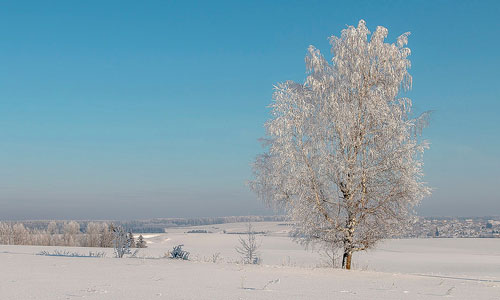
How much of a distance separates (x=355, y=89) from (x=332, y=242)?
6.12m

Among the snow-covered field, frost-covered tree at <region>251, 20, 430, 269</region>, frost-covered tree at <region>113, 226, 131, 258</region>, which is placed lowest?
the snow-covered field

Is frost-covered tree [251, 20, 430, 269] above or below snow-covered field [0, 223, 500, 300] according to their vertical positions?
above

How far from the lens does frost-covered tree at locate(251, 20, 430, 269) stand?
1775 cm

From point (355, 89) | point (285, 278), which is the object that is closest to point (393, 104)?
point (355, 89)

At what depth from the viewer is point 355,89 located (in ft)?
62.7

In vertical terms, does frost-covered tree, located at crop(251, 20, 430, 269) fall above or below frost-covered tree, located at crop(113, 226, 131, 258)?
above

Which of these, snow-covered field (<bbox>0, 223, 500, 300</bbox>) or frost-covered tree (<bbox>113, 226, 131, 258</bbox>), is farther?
frost-covered tree (<bbox>113, 226, 131, 258</bbox>)

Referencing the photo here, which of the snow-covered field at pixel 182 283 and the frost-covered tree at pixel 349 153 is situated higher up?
the frost-covered tree at pixel 349 153

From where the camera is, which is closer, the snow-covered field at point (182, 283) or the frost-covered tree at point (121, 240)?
the snow-covered field at point (182, 283)

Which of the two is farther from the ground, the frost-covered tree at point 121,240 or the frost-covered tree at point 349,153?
the frost-covered tree at point 349,153

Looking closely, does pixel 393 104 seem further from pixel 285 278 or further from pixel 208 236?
pixel 208 236

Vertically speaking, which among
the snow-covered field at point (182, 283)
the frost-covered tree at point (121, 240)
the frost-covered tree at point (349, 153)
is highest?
the frost-covered tree at point (349, 153)

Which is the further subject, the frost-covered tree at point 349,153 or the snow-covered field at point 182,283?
the frost-covered tree at point 349,153

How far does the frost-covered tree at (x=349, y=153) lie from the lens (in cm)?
1775
